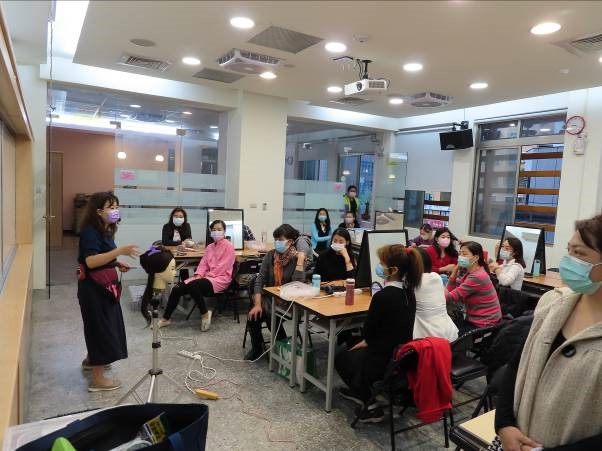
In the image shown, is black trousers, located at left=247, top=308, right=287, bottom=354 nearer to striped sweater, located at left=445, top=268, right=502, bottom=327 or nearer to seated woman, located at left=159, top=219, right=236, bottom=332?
seated woman, located at left=159, top=219, right=236, bottom=332

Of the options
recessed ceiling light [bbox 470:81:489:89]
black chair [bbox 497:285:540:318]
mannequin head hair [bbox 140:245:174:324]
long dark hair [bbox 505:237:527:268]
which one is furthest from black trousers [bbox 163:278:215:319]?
recessed ceiling light [bbox 470:81:489:89]

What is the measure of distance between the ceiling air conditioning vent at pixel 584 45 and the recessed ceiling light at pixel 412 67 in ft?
4.22

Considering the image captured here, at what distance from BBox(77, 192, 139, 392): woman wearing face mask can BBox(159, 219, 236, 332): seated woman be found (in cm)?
142

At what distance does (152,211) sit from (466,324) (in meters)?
4.91

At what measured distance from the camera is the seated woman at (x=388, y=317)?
2.57m

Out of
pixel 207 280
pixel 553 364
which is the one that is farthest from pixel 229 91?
pixel 553 364

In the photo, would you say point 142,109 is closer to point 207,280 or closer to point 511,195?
point 207,280

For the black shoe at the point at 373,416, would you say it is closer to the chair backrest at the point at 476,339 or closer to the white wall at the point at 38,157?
the chair backrest at the point at 476,339

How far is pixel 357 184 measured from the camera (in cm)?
973

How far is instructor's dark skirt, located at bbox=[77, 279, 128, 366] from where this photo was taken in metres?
3.02

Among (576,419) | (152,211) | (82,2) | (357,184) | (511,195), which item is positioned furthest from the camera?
(357,184)

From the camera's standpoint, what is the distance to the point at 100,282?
2990 millimetres

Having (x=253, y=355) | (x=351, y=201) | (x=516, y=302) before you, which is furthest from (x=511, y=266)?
(x=351, y=201)

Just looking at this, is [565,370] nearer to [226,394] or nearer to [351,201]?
[226,394]
